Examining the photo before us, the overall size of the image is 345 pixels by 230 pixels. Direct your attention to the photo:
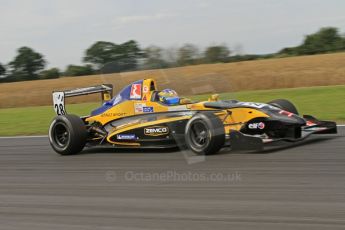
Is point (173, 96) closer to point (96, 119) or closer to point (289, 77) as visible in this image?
point (96, 119)

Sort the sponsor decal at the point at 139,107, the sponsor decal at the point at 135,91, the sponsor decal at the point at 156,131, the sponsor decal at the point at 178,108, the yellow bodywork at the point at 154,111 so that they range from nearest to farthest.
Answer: the yellow bodywork at the point at 154,111 < the sponsor decal at the point at 156,131 < the sponsor decal at the point at 178,108 < the sponsor decal at the point at 139,107 < the sponsor decal at the point at 135,91

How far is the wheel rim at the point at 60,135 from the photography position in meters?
9.84

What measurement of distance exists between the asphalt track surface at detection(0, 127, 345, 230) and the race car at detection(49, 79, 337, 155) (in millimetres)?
225

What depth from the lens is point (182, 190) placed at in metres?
5.95

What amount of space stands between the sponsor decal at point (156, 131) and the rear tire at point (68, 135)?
135 centimetres

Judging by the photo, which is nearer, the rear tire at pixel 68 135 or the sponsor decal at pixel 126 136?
the sponsor decal at pixel 126 136

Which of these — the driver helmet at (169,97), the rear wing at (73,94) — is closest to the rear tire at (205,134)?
the driver helmet at (169,97)

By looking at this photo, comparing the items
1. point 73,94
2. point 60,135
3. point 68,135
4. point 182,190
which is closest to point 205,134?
point 182,190

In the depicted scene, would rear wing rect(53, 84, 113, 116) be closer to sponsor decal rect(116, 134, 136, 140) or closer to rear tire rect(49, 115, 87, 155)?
rear tire rect(49, 115, 87, 155)

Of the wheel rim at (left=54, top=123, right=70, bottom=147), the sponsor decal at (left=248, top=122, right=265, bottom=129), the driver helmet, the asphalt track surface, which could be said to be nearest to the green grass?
the driver helmet

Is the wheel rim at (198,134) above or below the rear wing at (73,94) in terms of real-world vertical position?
below

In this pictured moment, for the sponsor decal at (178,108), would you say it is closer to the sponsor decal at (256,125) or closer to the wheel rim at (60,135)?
the sponsor decal at (256,125)

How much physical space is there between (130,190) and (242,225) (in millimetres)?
2024

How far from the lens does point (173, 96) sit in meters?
9.14
